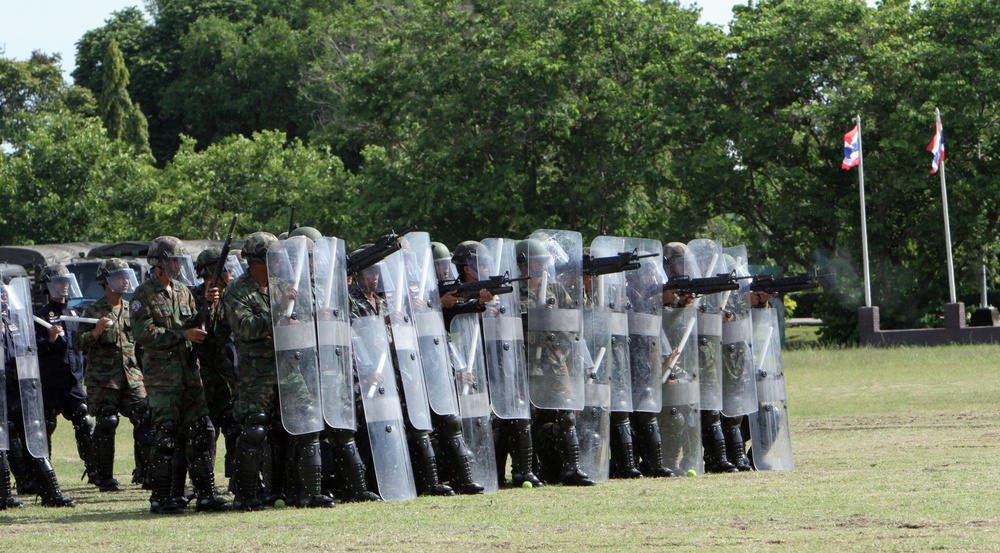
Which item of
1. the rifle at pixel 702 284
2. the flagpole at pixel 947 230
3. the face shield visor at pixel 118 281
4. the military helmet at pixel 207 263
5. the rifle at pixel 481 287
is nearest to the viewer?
the rifle at pixel 481 287

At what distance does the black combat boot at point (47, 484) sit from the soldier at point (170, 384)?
107cm

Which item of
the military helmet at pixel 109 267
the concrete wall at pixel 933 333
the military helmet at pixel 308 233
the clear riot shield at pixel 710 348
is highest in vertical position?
the military helmet at pixel 308 233

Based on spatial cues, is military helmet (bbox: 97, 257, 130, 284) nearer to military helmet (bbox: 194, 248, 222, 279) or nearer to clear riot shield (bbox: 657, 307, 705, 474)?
military helmet (bbox: 194, 248, 222, 279)

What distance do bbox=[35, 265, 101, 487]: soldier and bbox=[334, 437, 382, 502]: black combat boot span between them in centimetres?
→ 304

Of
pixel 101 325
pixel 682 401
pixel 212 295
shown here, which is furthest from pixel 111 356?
pixel 682 401

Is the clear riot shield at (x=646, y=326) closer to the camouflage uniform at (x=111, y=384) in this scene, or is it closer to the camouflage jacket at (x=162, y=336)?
the camouflage jacket at (x=162, y=336)

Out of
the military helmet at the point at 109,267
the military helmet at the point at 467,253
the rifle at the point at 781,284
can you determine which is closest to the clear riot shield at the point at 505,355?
the military helmet at the point at 467,253

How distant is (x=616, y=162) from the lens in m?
34.1

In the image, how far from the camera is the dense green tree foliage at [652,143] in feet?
105

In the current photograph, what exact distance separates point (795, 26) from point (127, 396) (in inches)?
942

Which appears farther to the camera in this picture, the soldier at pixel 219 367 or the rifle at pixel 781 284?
the rifle at pixel 781 284

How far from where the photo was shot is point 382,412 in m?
9.66

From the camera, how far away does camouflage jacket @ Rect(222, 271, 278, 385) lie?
914 cm

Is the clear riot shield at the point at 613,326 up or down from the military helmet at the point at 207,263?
down
